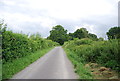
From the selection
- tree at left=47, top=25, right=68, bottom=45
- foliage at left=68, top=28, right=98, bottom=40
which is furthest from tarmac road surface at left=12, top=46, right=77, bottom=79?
tree at left=47, top=25, right=68, bottom=45

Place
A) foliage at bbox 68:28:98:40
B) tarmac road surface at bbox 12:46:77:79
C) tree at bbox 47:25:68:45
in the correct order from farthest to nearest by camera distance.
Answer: tree at bbox 47:25:68:45, foliage at bbox 68:28:98:40, tarmac road surface at bbox 12:46:77:79

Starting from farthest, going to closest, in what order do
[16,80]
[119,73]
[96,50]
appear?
[96,50] → [119,73] → [16,80]

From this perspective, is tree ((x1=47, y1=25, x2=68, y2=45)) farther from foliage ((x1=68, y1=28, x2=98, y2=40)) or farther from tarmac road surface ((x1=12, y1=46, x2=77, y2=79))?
tarmac road surface ((x1=12, y1=46, x2=77, y2=79))

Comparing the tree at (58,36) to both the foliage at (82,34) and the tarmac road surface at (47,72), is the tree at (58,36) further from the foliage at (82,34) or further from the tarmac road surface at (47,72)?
the tarmac road surface at (47,72)

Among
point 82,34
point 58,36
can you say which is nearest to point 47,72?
point 82,34

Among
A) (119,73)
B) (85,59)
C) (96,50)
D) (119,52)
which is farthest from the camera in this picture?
(85,59)

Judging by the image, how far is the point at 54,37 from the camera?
9969 cm

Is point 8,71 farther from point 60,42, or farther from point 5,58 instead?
point 60,42

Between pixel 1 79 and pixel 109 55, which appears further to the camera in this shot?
pixel 109 55

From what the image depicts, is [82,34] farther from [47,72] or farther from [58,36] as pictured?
[47,72]

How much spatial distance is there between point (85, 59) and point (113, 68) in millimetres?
4880

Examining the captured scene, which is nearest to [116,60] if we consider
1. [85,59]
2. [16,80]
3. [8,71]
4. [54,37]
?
[85,59]

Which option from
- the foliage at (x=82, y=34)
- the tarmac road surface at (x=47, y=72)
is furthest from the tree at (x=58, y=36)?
the tarmac road surface at (x=47, y=72)

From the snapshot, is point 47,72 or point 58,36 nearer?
point 47,72
